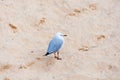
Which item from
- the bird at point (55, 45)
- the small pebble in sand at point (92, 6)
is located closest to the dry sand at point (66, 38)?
the small pebble in sand at point (92, 6)

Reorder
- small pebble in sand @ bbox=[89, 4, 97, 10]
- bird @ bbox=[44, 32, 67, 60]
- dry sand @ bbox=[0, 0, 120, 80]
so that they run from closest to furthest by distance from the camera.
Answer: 1. dry sand @ bbox=[0, 0, 120, 80]
2. bird @ bbox=[44, 32, 67, 60]
3. small pebble in sand @ bbox=[89, 4, 97, 10]

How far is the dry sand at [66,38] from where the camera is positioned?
20.2 feet

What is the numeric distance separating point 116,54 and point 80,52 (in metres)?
0.59

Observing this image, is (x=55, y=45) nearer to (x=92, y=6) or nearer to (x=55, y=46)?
(x=55, y=46)

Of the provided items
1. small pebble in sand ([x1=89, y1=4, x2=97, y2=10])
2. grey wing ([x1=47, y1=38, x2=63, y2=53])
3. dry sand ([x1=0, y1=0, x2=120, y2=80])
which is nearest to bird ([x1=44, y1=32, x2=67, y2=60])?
grey wing ([x1=47, y1=38, x2=63, y2=53])

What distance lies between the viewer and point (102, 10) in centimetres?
772

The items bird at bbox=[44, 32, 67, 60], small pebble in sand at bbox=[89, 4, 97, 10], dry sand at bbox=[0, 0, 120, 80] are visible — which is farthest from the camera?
small pebble in sand at bbox=[89, 4, 97, 10]

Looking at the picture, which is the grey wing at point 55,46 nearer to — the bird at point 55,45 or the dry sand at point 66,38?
the bird at point 55,45

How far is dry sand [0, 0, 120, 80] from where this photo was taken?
617 centimetres

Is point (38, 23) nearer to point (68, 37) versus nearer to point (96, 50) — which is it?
point (68, 37)

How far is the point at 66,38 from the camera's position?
23.1ft

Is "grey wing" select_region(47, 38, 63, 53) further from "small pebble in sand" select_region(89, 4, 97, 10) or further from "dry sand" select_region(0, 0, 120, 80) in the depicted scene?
"small pebble in sand" select_region(89, 4, 97, 10)

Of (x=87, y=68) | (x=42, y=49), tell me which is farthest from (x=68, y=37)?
(x=87, y=68)

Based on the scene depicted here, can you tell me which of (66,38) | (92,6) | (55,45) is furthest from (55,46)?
(92,6)
